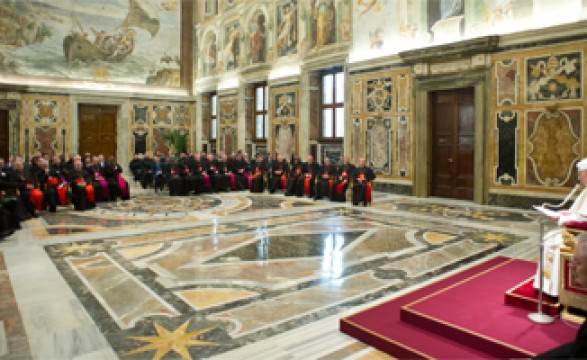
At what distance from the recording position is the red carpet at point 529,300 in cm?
335

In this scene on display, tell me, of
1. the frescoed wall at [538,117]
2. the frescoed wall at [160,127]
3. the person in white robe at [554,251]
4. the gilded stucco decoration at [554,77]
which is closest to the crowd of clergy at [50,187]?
the person in white robe at [554,251]

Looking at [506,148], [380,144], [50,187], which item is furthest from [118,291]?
[380,144]

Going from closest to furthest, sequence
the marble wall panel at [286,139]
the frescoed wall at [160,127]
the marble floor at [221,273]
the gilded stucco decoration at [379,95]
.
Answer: the marble floor at [221,273] → the gilded stucco decoration at [379,95] → the marble wall panel at [286,139] → the frescoed wall at [160,127]

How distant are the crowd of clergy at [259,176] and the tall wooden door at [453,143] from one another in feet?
6.98

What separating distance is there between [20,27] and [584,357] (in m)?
19.7

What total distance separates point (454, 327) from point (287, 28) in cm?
1340

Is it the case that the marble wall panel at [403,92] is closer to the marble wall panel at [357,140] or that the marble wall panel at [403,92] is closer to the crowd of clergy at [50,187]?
the marble wall panel at [357,140]

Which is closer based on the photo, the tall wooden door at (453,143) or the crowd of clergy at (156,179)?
the crowd of clergy at (156,179)

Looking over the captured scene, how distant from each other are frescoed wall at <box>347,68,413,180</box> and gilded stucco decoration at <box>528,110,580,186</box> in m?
3.02

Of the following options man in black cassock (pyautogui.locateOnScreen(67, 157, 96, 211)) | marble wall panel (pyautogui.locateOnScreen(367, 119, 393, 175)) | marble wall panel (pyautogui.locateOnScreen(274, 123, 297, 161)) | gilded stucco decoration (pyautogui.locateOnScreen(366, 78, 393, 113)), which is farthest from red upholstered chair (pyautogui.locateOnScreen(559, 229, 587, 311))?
marble wall panel (pyautogui.locateOnScreen(274, 123, 297, 161))

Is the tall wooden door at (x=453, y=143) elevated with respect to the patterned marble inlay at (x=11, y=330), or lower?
elevated

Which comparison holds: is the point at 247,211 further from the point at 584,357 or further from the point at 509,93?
the point at 584,357

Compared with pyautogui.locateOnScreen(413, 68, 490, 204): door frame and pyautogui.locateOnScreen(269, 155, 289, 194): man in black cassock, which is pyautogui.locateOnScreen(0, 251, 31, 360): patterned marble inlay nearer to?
pyautogui.locateOnScreen(269, 155, 289, 194): man in black cassock

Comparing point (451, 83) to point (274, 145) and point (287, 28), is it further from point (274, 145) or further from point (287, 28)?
point (274, 145)
